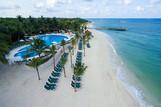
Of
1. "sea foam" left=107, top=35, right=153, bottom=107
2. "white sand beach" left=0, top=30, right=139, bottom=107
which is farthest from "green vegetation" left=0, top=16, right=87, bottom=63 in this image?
"sea foam" left=107, top=35, right=153, bottom=107

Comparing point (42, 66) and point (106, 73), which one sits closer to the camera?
point (106, 73)

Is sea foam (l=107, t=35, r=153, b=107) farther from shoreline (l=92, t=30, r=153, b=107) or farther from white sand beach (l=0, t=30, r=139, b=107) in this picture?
white sand beach (l=0, t=30, r=139, b=107)

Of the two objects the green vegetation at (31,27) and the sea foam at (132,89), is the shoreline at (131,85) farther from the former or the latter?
the green vegetation at (31,27)

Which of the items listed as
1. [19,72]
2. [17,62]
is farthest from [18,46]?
[19,72]

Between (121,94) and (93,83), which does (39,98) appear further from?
(121,94)

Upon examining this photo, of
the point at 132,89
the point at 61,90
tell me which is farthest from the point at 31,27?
the point at 132,89

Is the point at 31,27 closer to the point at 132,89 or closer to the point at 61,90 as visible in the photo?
the point at 61,90

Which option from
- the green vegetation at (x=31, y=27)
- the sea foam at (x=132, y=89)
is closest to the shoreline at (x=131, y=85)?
the sea foam at (x=132, y=89)

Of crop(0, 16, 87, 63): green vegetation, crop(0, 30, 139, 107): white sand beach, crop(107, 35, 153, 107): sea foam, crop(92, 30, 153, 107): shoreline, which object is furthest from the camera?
crop(0, 16, 87, 63): green vegetation
